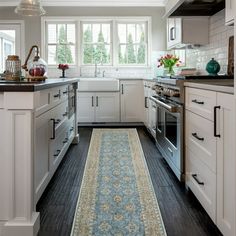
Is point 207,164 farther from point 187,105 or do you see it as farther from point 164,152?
point 164,152

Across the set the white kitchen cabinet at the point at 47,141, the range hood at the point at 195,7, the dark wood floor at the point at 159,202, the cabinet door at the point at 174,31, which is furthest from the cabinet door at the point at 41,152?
the cabinet door at the point at 174,31

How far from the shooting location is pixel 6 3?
6.80 m

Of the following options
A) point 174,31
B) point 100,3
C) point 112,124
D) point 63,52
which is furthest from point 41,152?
point 100,3

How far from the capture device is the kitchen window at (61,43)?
698cm

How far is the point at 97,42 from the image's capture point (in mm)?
7039

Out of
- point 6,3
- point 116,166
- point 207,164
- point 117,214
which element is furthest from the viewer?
point 6,3

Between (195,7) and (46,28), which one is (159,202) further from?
(46,28)

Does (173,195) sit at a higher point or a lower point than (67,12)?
lower

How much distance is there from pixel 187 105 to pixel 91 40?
4717 millimetres

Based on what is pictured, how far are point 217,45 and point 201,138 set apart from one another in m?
2.16

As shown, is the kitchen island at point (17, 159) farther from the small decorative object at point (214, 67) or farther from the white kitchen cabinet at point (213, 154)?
the small decorative object at point (214, 67)

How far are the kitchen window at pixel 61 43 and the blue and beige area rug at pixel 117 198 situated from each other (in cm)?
334

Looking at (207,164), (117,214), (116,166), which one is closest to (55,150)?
(116,166)

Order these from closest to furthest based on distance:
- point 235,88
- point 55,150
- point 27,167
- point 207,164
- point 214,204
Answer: point 235,88 → point 27,167 → point 214,204 → point 207,164 → point 55,150
